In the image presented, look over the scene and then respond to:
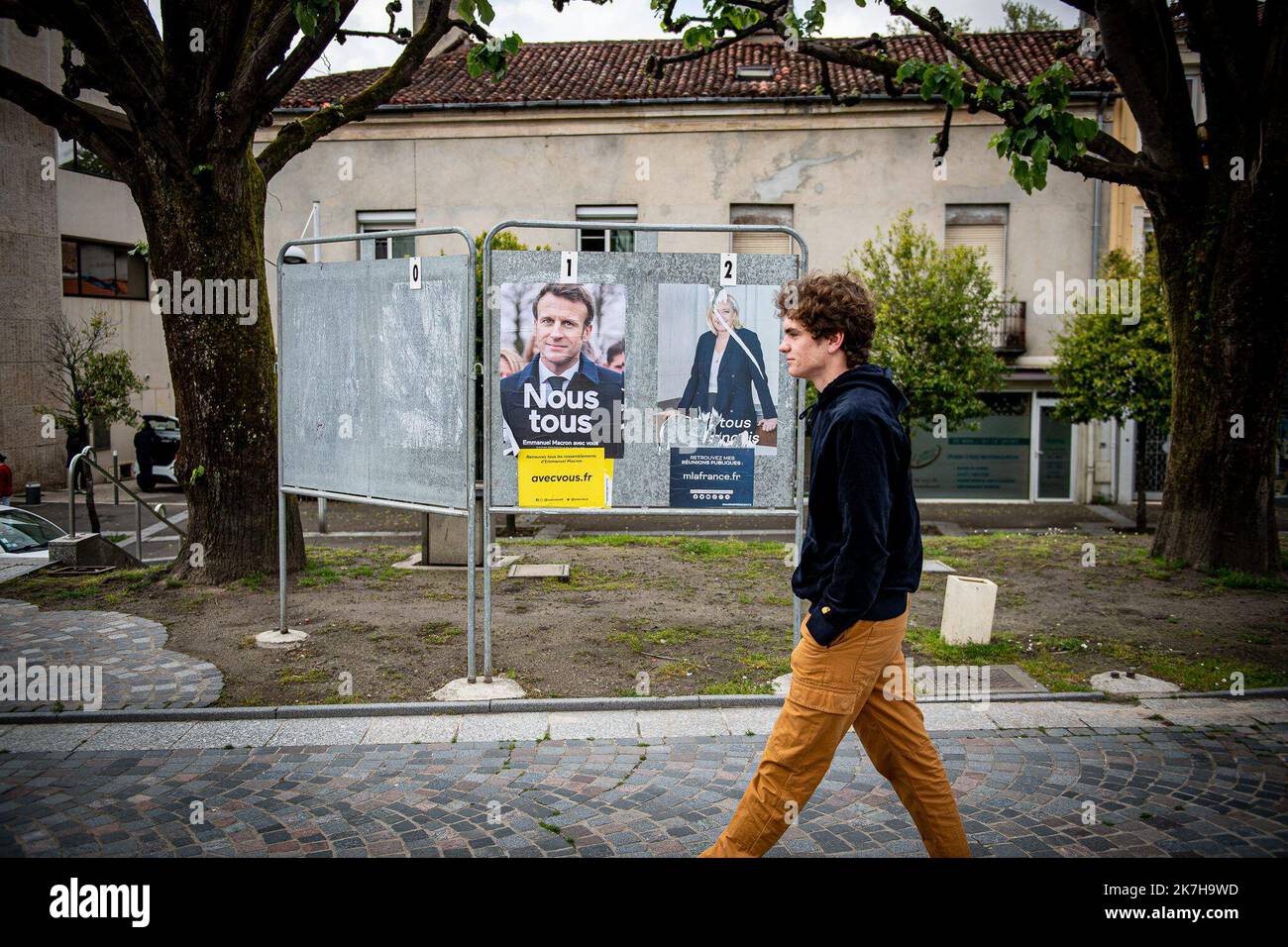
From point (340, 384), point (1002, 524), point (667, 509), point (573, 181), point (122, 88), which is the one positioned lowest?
point (1002, 524)

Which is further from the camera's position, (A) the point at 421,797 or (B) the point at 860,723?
(A) the point at 421,797

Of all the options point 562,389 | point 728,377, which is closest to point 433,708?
point 562,389

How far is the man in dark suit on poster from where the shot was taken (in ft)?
20.9

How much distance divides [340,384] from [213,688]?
88.2 inches

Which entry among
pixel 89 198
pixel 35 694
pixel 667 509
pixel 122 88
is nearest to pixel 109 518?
pixel 89 198

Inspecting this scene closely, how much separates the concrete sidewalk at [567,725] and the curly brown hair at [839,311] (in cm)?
281

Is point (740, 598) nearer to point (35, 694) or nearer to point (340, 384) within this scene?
point (340, 384)

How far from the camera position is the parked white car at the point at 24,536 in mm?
11273

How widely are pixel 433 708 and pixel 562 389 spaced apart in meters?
2.11

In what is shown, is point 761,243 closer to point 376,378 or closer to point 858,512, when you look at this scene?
point 376,378

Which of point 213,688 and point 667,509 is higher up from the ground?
point 667,509
